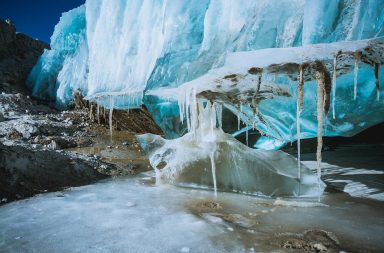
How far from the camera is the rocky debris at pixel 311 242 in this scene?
103 inches

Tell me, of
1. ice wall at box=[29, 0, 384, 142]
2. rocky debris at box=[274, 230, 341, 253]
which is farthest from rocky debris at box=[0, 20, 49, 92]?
rocky debris at box=[274, 230, 341, 253]

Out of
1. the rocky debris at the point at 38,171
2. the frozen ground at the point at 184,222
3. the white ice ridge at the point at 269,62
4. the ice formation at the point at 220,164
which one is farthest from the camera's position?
the ice formation at the point at 220,164

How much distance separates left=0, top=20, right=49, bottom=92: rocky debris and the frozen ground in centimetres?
1517

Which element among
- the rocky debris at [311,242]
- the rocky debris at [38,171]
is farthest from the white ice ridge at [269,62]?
the rocky debris at [38,171]

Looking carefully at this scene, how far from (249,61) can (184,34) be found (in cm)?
185

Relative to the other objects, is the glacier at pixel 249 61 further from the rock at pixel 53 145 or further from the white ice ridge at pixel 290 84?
the rock at pixel 53 145

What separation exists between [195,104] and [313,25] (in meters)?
2.39

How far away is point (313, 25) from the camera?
371 cm

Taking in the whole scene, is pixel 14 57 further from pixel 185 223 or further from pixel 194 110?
pixel 185 223

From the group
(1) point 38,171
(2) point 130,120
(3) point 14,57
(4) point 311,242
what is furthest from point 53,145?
(3) point 14,57

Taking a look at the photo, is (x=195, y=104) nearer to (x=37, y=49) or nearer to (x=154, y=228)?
(x=154, y=228)

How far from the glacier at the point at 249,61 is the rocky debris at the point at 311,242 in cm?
132

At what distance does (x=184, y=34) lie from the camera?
17.8 feet

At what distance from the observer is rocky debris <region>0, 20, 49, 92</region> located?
56.6 feet
